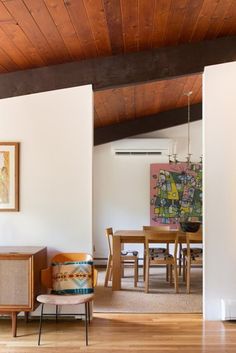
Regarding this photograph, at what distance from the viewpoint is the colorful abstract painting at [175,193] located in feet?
24.3

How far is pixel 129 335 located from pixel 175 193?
4.05 metres

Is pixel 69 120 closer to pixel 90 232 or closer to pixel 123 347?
pixel 90 232

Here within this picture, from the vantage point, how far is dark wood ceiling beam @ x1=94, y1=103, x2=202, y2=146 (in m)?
7.15

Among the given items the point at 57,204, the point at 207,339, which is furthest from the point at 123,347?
the point at 57,204

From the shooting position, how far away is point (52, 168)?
423 centimetres

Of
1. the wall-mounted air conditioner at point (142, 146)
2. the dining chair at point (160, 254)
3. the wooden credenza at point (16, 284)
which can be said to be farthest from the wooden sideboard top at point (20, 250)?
the wall-mounted air conditioner at point (142, 146)

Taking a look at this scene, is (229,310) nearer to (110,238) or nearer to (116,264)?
(116,264)

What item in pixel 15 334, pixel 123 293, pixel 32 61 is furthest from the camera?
pixel 123 293

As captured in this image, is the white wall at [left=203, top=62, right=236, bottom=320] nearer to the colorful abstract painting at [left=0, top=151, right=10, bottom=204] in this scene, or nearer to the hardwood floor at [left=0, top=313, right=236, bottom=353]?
the hardwood floor at [left=0, top=313, right=236, bottom=353]

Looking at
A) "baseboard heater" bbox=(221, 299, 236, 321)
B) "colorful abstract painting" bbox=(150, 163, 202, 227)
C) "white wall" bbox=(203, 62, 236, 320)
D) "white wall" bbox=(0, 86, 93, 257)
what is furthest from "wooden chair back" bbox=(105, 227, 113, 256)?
"baseboard heater" bbox=(221, 299, 236, 321)

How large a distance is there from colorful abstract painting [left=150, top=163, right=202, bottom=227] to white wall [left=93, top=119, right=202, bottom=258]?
144mm

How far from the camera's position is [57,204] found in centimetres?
421

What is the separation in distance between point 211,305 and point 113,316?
1.05 metres

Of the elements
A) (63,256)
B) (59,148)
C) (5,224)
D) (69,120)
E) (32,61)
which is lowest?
(63,256)
